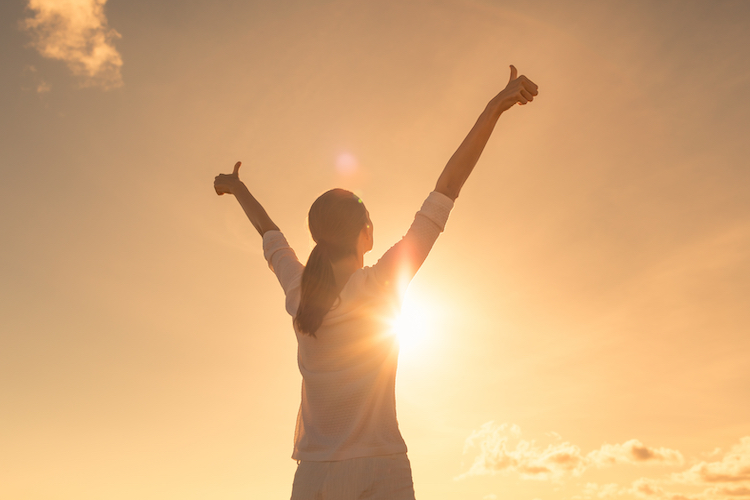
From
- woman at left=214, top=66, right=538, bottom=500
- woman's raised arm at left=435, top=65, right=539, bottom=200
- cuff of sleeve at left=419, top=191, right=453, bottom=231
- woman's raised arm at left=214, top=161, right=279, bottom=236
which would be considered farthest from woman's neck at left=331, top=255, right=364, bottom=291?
woman's raised arm at left=214, top=161, right=279, bottom=236

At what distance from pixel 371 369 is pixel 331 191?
4.71ft

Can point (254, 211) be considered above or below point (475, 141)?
above

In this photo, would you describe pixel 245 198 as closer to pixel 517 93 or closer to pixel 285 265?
pixel 285 265

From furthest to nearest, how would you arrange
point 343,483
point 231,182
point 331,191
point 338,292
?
1. point 231,182
2. point 331,191
3. point 338,292
4. point 343,483

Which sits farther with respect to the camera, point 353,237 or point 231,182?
point 231,182

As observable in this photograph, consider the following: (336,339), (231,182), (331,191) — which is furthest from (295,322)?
(231,182)

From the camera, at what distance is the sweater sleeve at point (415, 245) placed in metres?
3.88

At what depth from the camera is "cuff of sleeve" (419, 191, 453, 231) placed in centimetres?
402

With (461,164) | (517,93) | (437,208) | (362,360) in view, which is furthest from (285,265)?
(517,93)

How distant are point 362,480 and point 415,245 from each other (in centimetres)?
159

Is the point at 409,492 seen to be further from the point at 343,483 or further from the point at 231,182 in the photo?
the point at 231,182

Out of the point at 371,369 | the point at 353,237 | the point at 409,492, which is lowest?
the point at 409,492

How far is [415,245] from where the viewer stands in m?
3.94

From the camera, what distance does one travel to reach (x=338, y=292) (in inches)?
160
